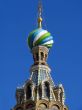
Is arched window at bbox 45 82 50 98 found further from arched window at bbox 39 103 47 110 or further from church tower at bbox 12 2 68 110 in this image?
arched window at bbox 39 103 47 110

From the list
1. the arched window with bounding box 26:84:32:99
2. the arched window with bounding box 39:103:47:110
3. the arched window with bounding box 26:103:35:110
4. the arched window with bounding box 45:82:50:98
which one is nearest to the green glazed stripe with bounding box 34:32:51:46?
the arched window with bounding box 45:82:50:98

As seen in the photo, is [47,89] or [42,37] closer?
[47,89]

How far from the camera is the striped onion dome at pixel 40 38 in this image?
2830 inches

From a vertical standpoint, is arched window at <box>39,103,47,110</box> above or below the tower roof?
below

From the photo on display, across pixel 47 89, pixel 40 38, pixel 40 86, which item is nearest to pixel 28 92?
pixel 40 86

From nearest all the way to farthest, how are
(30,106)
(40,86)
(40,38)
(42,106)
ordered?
(42,106), (30,106), (40,86), (40,38)

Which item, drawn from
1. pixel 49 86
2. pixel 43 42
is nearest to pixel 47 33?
pixel 43 42

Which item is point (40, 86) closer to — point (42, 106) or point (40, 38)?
point (42, 106)

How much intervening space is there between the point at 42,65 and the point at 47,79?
7.32 feet

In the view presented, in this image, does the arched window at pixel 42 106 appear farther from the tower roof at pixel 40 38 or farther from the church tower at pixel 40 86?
the tower roof at pixel 40 38

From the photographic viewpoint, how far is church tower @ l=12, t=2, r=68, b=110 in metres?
67.4

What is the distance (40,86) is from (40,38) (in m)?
5.63

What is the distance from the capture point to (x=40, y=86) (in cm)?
6825

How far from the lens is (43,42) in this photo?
71.9 metres
